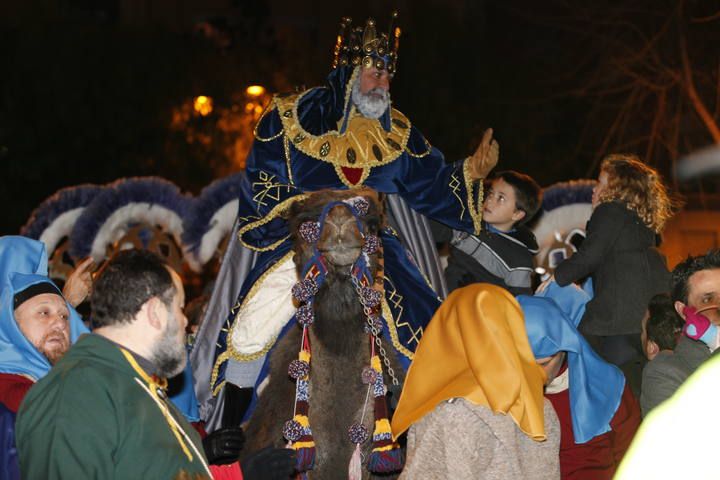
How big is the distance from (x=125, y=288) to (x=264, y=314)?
3477mm

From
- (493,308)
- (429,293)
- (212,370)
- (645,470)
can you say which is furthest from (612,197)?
(645,470)

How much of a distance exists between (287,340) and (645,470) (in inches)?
157

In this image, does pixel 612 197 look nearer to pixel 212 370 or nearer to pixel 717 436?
pixel 212 370

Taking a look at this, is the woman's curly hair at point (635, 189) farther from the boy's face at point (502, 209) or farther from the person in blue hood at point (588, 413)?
the person in blue hood at point (588, 413)

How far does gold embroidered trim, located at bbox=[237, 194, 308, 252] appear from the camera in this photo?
7.57 metres

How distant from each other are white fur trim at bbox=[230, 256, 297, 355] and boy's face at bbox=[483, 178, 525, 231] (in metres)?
1.68

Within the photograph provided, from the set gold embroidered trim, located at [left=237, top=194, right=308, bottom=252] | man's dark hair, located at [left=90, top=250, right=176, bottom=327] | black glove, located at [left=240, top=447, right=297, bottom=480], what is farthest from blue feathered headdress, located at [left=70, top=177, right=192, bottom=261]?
man's dark hair, located at [left=90, top=250, right=176, bottom=327]

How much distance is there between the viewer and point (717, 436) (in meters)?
2.96

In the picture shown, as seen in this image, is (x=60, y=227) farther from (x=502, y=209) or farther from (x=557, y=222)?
(x=502, y=209)

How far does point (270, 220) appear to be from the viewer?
25.2ft

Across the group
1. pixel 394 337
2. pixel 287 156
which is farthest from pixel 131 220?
pixel 394 337

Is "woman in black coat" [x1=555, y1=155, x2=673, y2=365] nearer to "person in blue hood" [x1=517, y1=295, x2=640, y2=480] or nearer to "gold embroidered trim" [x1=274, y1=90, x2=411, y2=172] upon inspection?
"gold embroidered trim" [x1=274, y1=90, x2=411, y2=172]

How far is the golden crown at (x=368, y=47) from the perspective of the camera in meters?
7.88

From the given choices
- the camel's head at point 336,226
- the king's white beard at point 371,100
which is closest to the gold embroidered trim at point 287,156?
the king's white beard at point 371,100
